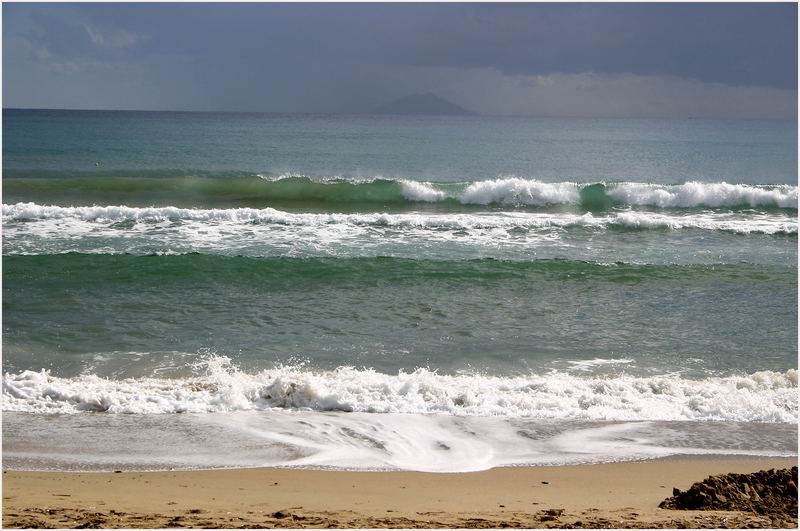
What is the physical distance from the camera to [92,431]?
6.47 metres

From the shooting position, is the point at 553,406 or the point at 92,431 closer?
the point at 92,431

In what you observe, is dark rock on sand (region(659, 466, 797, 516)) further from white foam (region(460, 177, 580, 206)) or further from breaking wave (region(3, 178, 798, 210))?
white foam (region(460, 177, 580, 206))

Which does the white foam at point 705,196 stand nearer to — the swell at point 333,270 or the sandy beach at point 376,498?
the swell at point 333,270

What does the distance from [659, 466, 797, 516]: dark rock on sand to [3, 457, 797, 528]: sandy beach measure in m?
0.14

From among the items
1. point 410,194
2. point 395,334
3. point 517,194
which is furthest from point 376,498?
point 410,194

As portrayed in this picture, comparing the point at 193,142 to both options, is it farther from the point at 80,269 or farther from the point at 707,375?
the point at 707,375

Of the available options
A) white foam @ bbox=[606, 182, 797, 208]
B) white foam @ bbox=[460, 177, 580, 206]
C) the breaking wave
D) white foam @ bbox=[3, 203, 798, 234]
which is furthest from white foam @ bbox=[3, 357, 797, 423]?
white foam @ bbox=[606, 182, 797, 208]

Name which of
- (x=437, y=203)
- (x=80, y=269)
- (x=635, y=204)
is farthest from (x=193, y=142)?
(x=80, y=269)

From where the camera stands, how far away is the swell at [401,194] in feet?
74.3

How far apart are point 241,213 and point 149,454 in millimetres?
12378

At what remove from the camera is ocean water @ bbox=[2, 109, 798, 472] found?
6.47 meters

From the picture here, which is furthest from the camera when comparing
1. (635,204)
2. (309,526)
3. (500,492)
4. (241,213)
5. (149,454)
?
(635,204)

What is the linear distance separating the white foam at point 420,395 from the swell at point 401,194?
14.6 metres

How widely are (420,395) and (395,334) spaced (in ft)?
7.68
